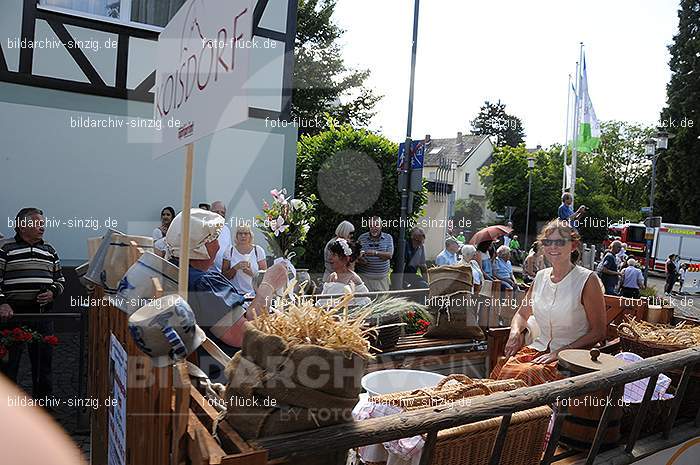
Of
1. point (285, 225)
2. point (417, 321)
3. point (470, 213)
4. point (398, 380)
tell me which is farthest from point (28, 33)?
point (470, 213)

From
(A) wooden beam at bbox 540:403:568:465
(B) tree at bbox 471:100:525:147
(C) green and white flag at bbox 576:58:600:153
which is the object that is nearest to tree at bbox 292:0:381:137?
(C) green and white flag at bbox 576:58:600:153

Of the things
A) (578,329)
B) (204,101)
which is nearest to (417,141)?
→ (578,329)

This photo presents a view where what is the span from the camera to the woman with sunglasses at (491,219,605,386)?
376cm

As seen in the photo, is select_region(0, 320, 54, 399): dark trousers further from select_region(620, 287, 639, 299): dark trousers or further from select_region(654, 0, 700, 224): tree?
select_region(654, 0, 700, 224): tree

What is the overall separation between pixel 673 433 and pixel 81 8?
8.56m

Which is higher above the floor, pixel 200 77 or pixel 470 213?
pixel 200 77

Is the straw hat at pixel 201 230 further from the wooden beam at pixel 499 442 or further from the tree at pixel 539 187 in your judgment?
the tree at pixel 539 187

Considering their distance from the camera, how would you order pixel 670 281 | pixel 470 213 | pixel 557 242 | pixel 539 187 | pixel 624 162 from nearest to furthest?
1. pixel 557 242
2. pixel 670 281
3. pixel 539 187
4. pixel 470 213
5. pixel 624 162

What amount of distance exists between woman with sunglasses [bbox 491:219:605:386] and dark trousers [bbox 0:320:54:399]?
3.64 metres

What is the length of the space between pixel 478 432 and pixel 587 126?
17234 millimetres

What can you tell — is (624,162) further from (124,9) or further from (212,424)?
(212,424)

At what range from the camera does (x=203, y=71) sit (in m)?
2.34

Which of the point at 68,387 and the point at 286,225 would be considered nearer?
the point at 68,387

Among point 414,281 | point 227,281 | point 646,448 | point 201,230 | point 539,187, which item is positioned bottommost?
point 646,448
